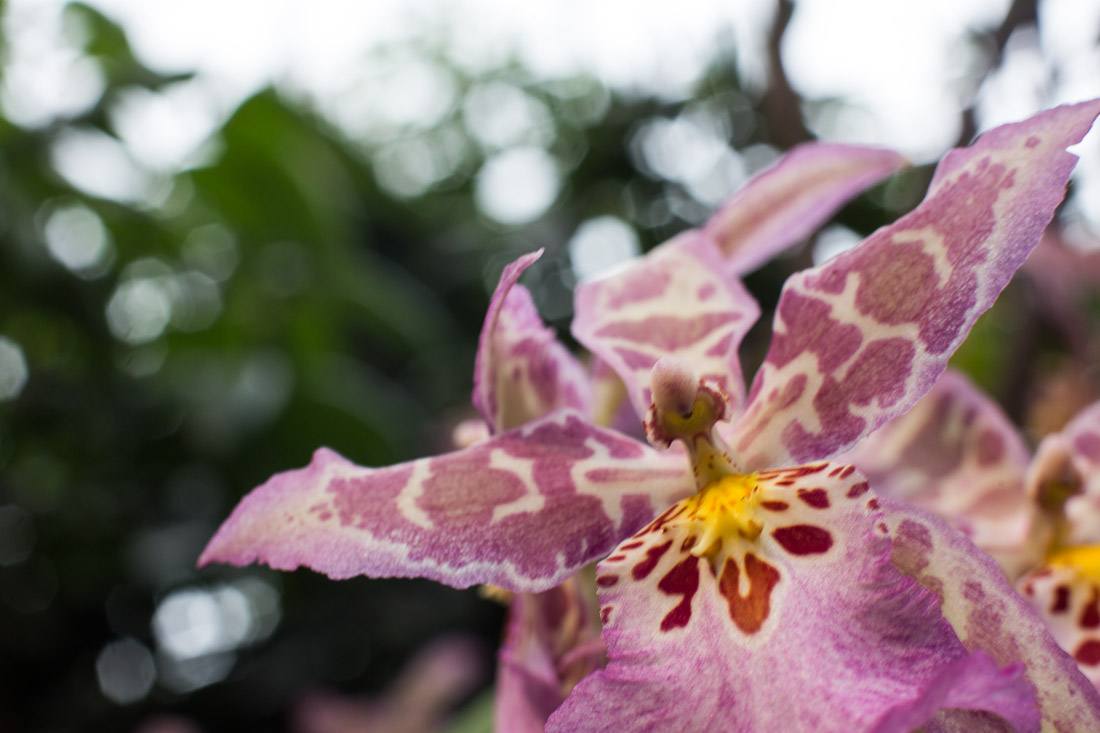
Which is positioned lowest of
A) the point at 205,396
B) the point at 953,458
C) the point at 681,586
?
the point at 205,396

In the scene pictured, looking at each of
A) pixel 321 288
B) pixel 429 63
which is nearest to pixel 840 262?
pixel 321 288

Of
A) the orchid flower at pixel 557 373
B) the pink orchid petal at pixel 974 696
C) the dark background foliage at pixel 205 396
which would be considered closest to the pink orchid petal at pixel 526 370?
the orchid flower at pixel 557 373

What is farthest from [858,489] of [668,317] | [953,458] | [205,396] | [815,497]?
[205,396]

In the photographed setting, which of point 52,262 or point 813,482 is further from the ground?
point 813,482

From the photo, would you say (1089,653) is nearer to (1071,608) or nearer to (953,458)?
(1071,608)

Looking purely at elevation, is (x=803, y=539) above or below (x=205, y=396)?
above

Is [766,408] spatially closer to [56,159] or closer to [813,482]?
[813,482]
